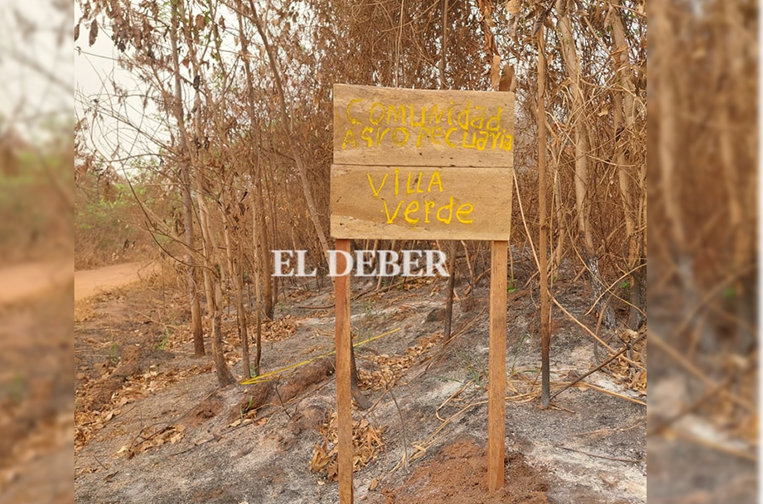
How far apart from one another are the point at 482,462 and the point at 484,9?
1894 mm

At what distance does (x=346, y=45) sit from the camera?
4.69m

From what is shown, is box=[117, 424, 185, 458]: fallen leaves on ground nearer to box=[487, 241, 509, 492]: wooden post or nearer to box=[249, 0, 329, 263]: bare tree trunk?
box=[249, 0, 329, 263]: bare tree trunk

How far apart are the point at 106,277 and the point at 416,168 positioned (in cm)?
758

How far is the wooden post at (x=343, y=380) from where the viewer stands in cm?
194

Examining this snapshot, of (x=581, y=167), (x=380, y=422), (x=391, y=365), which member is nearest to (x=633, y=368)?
(x=581, y=167)

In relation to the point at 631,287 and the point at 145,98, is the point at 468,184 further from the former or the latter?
the point at 145,98

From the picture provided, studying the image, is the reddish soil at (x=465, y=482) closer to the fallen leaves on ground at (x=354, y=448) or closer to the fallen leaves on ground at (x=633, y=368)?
the fallen leaves on ground at (x=354, y=448)

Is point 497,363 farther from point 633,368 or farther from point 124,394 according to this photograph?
point 124,394

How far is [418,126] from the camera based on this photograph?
1.89m

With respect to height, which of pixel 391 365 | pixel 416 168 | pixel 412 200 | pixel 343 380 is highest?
pixel 416 168

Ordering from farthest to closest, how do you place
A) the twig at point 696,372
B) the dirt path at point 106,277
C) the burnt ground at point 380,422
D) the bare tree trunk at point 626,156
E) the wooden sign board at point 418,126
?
the dirt path at point 106,277
the bare tree trunk at point 626,156
the burnt ground at point 380,422
the wooden sign board at point 418,126
the twig at point 696,372

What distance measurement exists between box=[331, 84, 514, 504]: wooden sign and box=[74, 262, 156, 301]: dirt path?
20.9 feet

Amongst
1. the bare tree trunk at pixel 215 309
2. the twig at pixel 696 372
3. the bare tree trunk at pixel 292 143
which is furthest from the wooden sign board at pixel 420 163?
the bare tree trunk at pixel 215 309

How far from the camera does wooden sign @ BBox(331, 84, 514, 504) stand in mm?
1874
